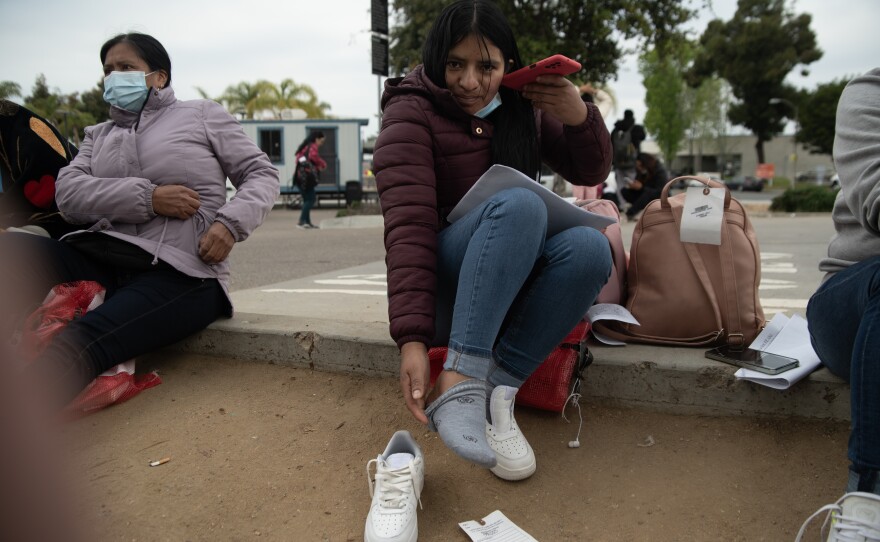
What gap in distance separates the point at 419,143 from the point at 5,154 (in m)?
1.94

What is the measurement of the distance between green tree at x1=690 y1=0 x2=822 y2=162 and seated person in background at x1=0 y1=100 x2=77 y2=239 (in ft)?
157

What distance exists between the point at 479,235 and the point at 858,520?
1128 mm

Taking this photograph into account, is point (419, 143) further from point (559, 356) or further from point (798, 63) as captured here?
point (798, 63)

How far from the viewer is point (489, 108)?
2.25 meters

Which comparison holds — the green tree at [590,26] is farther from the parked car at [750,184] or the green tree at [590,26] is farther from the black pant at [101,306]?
the parked car at [750,184]

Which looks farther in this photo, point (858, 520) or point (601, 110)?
point (601, 110)

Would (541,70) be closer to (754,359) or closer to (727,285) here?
(727,285)

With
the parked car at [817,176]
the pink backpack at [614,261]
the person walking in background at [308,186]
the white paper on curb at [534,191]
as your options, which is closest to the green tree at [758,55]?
the parked car at [817,176]

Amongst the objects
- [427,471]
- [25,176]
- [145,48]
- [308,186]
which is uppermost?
[145,48]

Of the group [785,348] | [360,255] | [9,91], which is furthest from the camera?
[360,255]

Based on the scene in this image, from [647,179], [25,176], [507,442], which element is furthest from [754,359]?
[647,179]

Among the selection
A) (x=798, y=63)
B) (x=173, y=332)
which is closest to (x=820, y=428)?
(x=173, y=332)

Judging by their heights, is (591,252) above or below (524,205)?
below

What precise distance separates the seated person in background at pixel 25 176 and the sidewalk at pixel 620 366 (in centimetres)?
83
